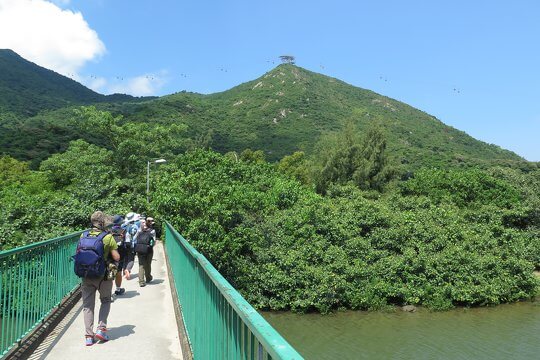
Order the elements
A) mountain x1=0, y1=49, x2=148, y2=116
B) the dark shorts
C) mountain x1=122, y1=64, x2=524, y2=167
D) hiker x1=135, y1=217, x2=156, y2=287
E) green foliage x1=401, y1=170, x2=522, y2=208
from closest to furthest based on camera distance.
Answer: the dark shorts < hiker x1=135, y1=217, x2=156, y2=287 < green foliage x1=401, y1=170, x2=522, y2=208 < mountain x1=122, y1=64, x2=524, y2=167 < mountain x1=0, y1=49, x2=148, y2=116

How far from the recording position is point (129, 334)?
6.32 m

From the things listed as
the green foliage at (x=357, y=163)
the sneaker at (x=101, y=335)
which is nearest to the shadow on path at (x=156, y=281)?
the sneaker at (x=101, y=335)

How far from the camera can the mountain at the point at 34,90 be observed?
8806 centimetres

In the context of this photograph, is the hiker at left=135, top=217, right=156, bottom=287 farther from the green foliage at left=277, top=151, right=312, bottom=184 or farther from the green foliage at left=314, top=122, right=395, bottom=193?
the green foliage at left=277, top=151, right=312, bottom=184

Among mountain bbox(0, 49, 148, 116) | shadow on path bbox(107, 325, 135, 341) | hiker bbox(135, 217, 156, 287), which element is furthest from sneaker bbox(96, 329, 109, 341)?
mountain bbox(0, 49, 148, 116)

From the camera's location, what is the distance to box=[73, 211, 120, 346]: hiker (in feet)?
18.2

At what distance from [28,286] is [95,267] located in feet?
3.27

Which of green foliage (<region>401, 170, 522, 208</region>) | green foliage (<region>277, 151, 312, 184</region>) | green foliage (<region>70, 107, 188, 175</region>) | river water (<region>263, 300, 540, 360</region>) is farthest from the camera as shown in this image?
green foliage (<region>277, 151, 312, 184</region>)

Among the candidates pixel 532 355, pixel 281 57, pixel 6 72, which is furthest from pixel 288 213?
pixel 281 57

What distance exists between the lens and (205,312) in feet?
13.1

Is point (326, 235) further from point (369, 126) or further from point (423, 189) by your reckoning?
point (369, 126)

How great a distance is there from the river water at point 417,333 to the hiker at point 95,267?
9.93 metres

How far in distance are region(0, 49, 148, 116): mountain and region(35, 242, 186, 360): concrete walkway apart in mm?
Answer: 87095

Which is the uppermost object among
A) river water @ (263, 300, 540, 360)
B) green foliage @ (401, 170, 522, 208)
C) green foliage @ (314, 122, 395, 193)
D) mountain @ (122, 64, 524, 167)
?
mountain @ (122, 64, 524, 167)
